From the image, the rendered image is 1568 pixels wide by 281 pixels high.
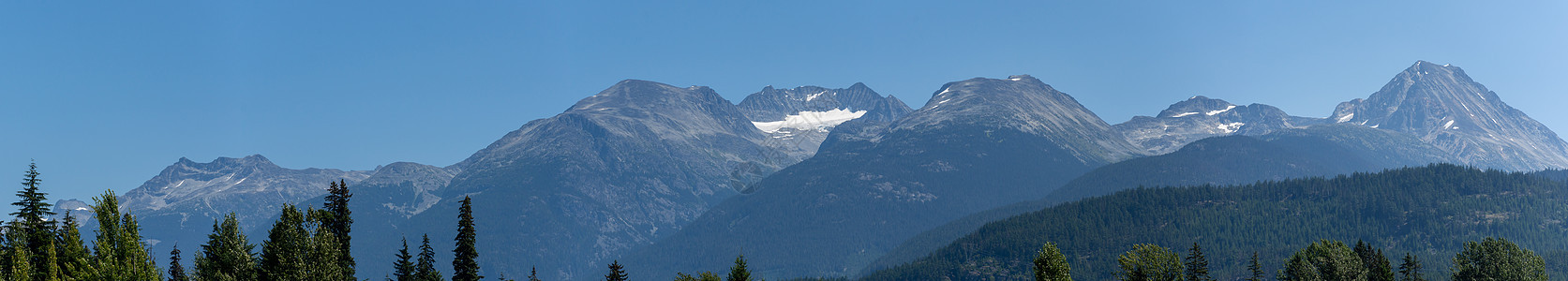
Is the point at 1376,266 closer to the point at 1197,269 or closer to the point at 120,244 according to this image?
the point at 1197,269

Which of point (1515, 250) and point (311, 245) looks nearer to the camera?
point (311, 245)

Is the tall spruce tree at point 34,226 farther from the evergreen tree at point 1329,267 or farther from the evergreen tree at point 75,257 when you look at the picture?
the evergreen tree at point 1329,267

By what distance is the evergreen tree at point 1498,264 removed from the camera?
12825 cm

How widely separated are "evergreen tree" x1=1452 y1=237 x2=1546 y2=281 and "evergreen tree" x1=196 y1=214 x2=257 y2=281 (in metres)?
134

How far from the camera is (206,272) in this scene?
8856 cm

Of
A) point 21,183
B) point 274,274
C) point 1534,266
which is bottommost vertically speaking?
point 1534,266

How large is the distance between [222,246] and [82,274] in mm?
19974

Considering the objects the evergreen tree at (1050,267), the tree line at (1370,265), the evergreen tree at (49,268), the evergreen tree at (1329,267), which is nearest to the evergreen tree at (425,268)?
the evergreen tree at (49,268)

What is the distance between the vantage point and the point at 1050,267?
265ft

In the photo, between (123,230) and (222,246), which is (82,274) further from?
(222,246)

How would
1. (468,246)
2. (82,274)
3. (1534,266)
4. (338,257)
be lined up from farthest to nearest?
(1534,266) → (468,246) → (338,257) → (82,274)

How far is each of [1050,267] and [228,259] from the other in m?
63.5

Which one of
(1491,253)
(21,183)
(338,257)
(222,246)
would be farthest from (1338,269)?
(21,183)

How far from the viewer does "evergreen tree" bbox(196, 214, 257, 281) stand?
7638 centimetres
